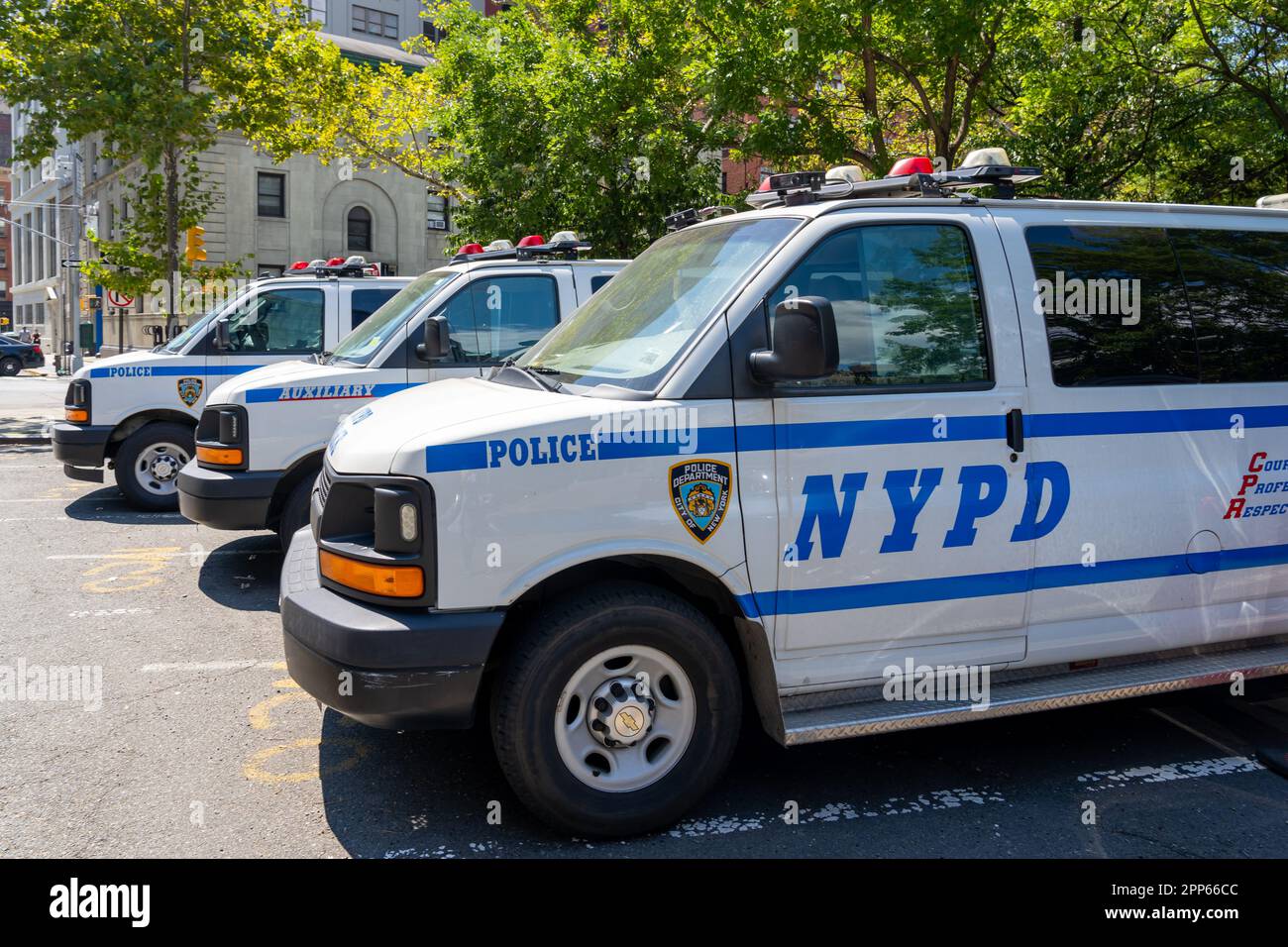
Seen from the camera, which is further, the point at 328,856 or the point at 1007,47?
the point at 1007,47

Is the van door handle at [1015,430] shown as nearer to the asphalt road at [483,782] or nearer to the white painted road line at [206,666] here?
the asphalt road at [483,782]

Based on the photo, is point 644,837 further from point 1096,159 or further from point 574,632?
point 1096,159

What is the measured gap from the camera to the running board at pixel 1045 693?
3762 millimetres

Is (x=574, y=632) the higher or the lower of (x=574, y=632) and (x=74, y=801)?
the higher

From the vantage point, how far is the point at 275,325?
970 centimetres

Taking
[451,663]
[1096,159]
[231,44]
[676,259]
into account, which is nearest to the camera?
[451,663]

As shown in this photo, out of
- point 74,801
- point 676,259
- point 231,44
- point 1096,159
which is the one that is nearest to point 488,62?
point 231,44

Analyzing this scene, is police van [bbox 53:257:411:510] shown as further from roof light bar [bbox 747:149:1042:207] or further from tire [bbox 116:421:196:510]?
roof light bar [bbox 747:149:1042:207]

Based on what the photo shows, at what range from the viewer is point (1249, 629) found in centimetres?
457

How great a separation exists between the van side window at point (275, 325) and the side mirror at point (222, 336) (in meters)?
0.03

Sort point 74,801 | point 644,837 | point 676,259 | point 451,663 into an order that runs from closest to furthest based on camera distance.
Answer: point 451,663, point 644,837, point 74,801, point 676,259

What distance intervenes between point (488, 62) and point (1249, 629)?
621 inches

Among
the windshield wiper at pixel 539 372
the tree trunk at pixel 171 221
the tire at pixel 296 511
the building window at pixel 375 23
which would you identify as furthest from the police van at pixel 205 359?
the building window at pixel 375 23

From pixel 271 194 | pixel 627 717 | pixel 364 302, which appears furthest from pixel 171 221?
pixel 271 194
